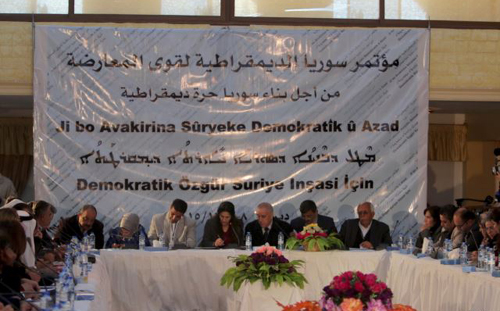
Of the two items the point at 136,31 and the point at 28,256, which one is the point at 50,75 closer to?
the point at 136,31

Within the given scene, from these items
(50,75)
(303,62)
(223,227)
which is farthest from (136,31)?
(223,227)

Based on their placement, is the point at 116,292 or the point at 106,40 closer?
the point at 116,292

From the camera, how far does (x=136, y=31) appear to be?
9.90 metres

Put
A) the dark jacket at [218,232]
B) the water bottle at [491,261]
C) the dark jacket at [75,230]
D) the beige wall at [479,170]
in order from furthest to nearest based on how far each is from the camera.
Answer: the beige wall at [479,170] → the dark jacket at [75,230] → the dark jacket at [218,232] → the water bottle at [491,261]

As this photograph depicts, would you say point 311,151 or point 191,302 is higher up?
point 311,151

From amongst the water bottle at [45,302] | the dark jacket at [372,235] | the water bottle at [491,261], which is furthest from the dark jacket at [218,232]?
the water bottle at [45,302]

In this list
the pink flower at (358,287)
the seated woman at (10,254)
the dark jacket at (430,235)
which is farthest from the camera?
the dark jacket at (430,235)

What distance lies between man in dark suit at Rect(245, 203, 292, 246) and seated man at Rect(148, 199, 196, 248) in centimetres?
54

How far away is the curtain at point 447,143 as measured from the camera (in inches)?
580

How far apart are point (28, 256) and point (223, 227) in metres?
3.14

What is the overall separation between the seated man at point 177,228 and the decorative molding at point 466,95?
312cm

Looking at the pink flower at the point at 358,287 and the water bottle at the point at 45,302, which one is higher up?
the pink flower at the point at 358,287

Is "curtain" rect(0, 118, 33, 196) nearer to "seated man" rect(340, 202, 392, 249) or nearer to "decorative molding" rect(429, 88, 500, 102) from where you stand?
"decorative molding" rect(429, 88, 500, 102)

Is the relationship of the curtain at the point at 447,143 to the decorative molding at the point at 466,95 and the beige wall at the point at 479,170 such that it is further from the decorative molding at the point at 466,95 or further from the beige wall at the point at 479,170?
the decorative molding at the point at 466,95
